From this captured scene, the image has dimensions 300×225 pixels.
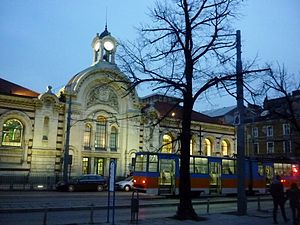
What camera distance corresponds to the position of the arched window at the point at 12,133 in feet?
129

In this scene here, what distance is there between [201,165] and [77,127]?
58.2 ft

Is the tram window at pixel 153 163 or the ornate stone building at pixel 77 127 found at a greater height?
the ornate stone building at pixel 77 127

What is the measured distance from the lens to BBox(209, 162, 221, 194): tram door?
108ft

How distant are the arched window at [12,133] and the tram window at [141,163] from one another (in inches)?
667

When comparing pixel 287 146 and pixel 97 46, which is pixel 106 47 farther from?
pixel 287 146

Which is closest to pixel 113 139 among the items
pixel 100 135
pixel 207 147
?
pixel 100 135

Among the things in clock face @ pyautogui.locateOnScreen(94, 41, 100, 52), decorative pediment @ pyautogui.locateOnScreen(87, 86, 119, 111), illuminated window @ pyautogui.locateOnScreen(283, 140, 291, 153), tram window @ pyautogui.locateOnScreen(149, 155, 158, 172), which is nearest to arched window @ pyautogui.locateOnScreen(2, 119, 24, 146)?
decorative pediment @ pyautogui.locateOnScreen(87, 86, 119, 111)

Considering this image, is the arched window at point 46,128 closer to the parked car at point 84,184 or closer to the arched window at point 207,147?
the parked car at point 84,184

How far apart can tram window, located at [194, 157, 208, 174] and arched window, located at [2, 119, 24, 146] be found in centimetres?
2019

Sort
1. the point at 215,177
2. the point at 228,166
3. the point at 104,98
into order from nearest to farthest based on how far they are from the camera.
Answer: the point at 215,177 < the point at 228,166 < the point at 104,98

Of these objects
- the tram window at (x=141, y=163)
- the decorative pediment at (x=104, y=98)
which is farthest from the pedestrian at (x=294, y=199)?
the decorative pediment at (x=104, y=98)

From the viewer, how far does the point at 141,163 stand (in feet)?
95.9

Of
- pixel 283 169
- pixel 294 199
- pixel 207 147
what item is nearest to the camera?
pixel 294 199

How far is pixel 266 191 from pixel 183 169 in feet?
81.3
